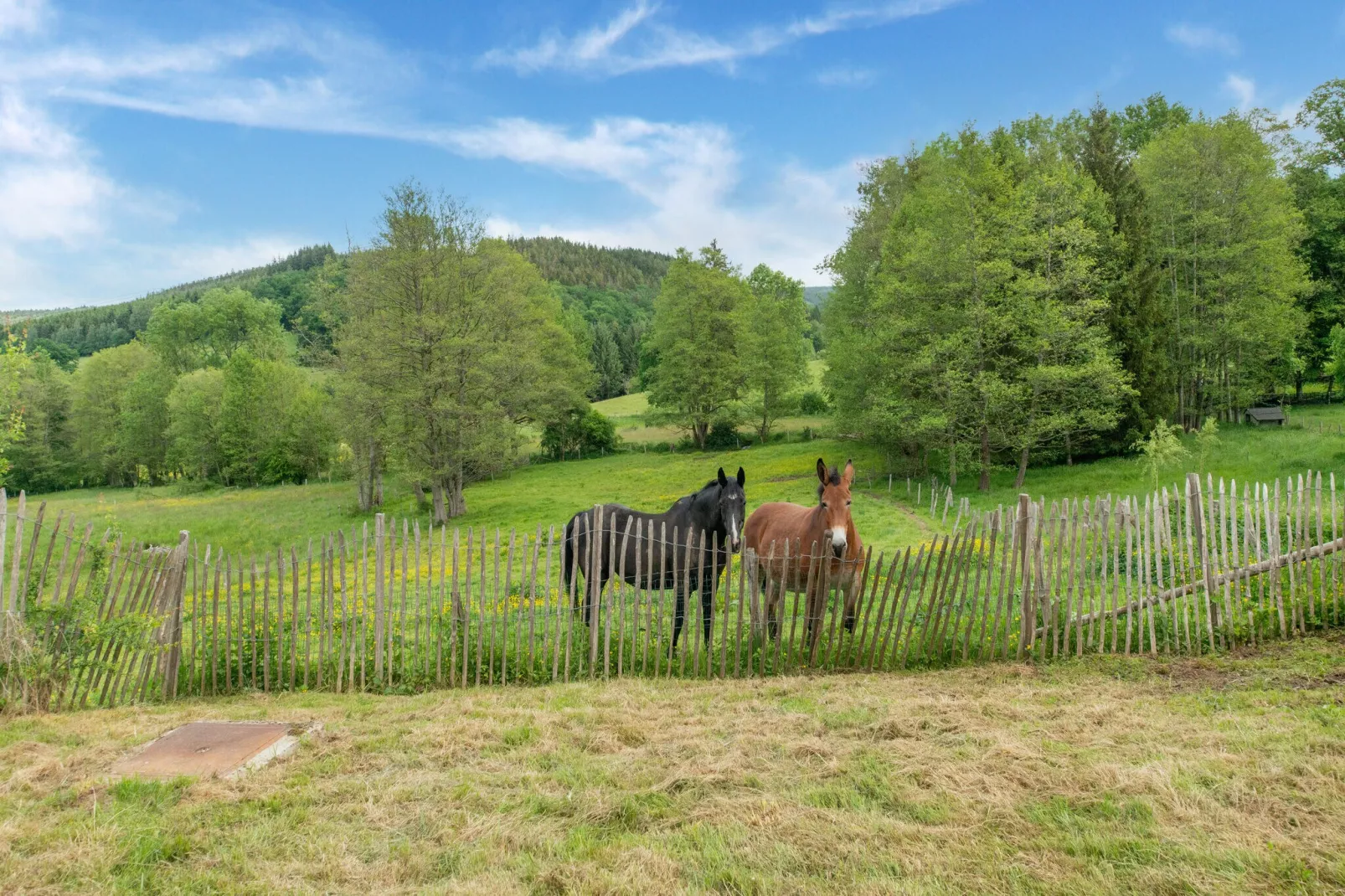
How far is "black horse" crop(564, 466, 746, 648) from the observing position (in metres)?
8.74

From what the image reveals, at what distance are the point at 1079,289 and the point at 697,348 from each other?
25.8m

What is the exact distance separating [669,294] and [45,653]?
44639 mm

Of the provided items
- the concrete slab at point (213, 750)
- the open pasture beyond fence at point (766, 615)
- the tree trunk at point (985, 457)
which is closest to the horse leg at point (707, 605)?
the open pasture beyond fence at point (766, 615)

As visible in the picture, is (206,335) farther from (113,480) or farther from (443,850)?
(443,850)

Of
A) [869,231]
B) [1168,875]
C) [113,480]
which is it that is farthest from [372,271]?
[113,480]

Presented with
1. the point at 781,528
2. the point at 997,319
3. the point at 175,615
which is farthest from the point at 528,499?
the point at 175,615

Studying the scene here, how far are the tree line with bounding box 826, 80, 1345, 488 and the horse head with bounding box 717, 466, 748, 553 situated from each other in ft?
60.3

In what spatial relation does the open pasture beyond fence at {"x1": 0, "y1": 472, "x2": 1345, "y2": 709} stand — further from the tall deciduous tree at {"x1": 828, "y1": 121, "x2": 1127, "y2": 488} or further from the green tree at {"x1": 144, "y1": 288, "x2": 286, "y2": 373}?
the green tree at {"x1": 144, "y1": 288, "x2": 286, "y2": 373}

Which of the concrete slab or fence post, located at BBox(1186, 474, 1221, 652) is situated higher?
fence post, located at BBox(1186, 474, 1221, 652)

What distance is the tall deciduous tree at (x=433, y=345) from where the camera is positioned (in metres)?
27.2

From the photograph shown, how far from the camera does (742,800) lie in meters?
4.41

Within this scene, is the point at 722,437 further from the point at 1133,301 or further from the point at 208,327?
the point at 208,327

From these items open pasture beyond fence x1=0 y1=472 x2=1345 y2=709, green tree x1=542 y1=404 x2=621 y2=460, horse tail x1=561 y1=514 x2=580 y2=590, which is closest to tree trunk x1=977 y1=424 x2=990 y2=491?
open pasture beyond fence x1=0 y1=472 x2=1345 y2=709

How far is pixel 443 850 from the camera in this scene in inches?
156
